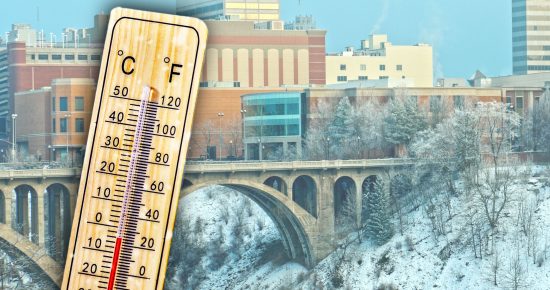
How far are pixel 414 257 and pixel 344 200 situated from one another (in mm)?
10233

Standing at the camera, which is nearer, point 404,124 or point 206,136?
point 404,124

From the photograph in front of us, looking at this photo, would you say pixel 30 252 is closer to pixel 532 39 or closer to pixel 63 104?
pixel 63 104

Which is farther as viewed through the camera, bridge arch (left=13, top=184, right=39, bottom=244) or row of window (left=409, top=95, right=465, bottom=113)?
row of window (left=409, top=95, right=465, bottom=113)

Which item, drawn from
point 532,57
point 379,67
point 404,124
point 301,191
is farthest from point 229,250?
point 532,57

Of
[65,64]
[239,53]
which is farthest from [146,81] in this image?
[65,64]

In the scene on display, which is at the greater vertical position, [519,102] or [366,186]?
[519,102]

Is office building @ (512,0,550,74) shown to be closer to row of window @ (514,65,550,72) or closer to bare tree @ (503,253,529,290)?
row of window @ (514,65,550,72)

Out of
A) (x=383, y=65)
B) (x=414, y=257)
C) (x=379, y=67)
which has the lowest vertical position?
(x=414, y=257)

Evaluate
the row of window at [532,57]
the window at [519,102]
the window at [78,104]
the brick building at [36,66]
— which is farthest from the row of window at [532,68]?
the window at [78,104]

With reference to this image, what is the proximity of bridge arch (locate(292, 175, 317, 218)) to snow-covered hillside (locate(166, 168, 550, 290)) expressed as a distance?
283 cm

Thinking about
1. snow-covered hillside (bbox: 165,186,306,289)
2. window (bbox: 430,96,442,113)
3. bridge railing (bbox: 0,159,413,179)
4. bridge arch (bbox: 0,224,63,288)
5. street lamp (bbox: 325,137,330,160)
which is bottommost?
snow-covered hillside (bbox: 165,186,306,289)

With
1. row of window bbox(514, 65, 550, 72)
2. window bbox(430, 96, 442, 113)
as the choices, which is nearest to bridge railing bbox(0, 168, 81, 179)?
window bbox(430, 96, 442, 113)

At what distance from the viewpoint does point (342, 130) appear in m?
94.5

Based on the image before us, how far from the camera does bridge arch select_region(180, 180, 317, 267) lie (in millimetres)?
77375
